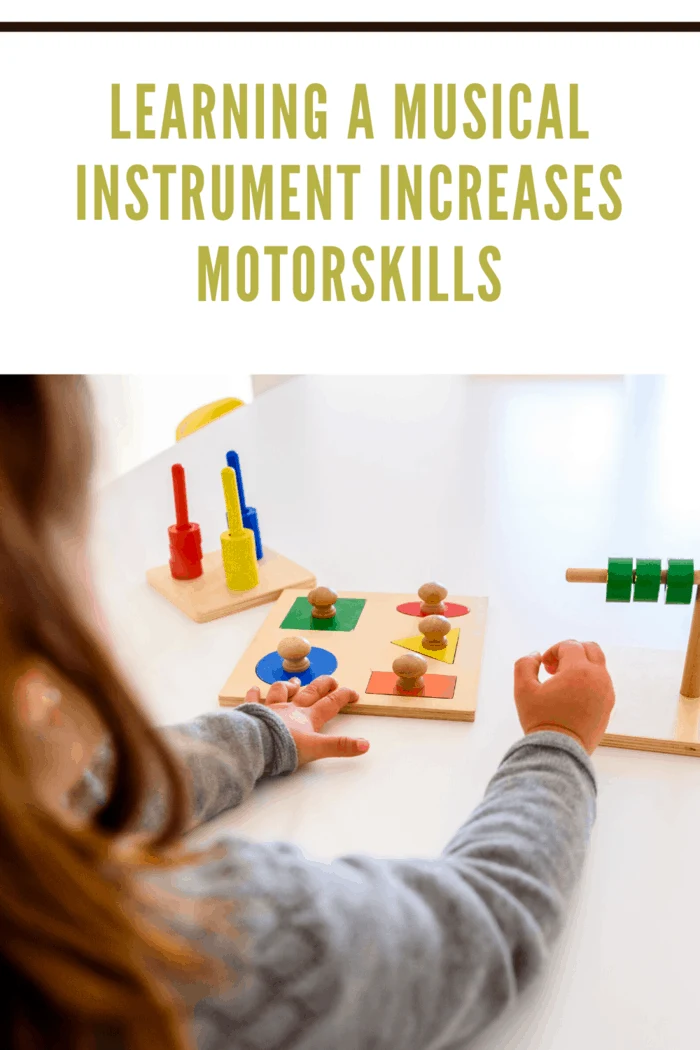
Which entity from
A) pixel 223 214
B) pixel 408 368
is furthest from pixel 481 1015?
pixel 408 368

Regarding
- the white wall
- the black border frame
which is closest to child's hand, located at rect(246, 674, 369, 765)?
the black border frame

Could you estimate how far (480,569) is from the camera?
1060 millimetres

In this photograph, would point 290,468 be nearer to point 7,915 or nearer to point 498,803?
point 498,803

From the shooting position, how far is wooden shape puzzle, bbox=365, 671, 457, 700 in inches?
32.3

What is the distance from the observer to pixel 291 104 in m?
1.06

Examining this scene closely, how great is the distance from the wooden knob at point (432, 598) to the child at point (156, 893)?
Result: 36 centimetres

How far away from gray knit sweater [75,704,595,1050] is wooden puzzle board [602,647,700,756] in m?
0.15

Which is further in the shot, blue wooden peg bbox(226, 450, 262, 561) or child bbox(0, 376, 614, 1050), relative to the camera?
blue wooden peg bbox(226, 450, 262, 561)

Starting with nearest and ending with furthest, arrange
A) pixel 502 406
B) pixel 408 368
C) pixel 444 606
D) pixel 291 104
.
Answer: pixel 444 606 < pixel 291 104 < pixel 502 406 < pixel 408 368

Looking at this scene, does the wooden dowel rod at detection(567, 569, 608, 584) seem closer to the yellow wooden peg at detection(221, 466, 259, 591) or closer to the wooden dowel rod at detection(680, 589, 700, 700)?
the wooden dowel rod at detection(680, 589, 700, 700)

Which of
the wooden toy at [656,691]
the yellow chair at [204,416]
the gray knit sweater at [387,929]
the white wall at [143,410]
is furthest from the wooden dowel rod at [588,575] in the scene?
the white wall at [143,410]

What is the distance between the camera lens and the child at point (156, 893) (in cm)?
38

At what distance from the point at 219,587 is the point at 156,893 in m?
0.63

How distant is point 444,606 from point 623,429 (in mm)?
654
